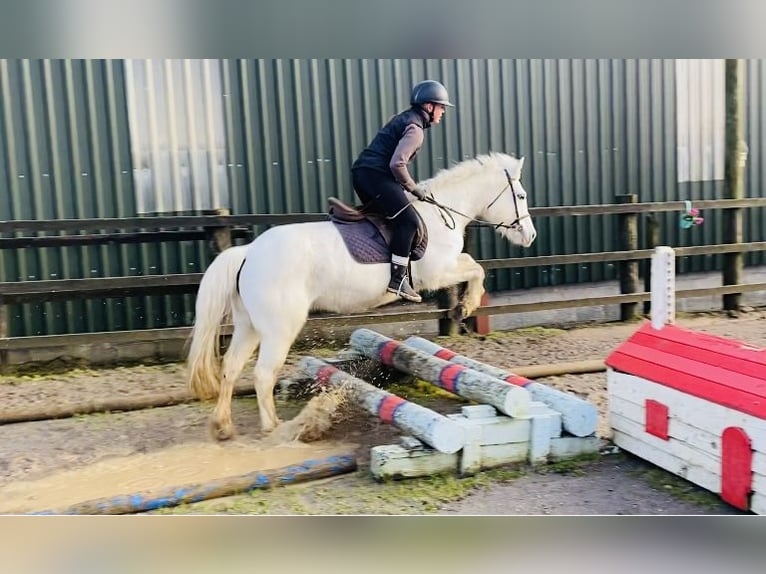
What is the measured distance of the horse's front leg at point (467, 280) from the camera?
420cm

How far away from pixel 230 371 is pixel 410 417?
3.28ft

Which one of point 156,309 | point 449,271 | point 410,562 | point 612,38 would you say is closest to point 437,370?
point 449,271

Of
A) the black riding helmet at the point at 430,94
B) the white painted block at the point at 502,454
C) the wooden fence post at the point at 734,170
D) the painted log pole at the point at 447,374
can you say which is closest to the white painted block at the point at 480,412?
the painted log pole at the point at 447,374

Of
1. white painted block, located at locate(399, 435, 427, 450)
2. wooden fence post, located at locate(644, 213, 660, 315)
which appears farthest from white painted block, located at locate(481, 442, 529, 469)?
wooden fence post, located at locate(644, 213, 660, 315)

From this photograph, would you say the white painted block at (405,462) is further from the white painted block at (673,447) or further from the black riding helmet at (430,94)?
the black riding helmet at (430,94)

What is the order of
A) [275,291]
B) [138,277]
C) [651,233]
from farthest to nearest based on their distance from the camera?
[651,233], [138,277], [275,291]

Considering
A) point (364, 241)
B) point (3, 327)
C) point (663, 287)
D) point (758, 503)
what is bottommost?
point (758, 503)

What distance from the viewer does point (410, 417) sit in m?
3.44

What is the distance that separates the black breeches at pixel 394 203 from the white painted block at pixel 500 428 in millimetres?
962

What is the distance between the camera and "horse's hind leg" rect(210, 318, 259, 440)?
3.82m

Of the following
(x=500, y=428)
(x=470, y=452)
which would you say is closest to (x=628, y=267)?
(x=500, y=428)

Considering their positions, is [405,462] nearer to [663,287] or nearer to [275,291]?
[275,291]

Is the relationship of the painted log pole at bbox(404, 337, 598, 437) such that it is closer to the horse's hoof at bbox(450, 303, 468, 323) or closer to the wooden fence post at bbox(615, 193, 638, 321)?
the horse's hoof at bbox(450, 303, 468, 323)

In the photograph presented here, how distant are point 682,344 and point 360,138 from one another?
266 cm
